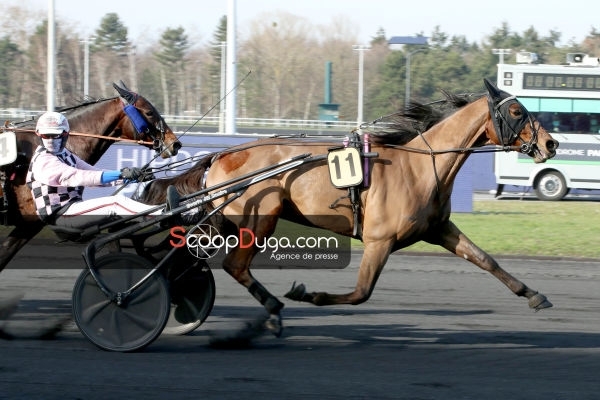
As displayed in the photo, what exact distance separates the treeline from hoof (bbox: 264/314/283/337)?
4374 centimetres

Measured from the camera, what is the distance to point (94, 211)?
6.18m

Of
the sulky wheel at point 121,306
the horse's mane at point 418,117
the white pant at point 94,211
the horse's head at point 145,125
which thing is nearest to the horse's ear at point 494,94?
the horse's mane at point 418,117

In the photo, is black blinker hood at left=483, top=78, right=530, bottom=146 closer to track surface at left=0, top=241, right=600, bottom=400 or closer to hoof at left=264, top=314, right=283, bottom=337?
track surface at left=0, top=241, right=600, bottom=400

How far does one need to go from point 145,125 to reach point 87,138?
627 millimetres

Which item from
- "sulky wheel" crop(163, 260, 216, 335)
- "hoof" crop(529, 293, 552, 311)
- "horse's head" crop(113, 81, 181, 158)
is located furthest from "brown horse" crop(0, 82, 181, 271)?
"hoof" crop(529, 293, 552, 311)

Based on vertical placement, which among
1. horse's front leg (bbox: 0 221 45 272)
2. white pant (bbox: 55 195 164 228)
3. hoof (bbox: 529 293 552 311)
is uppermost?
white pant (bbox: 55 195 164 228)

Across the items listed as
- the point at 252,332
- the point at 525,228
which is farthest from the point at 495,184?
the point at 252,332

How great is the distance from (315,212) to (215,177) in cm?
75

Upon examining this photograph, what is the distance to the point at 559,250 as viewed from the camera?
1244 centimetres

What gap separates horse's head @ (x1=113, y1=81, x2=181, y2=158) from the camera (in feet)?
26.2

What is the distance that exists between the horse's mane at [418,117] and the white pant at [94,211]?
1774 millimetres

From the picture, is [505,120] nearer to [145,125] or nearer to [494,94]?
[494,94]

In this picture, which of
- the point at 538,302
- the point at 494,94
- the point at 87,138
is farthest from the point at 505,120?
the point at 87,138

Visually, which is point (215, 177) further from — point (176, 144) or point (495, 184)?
point (495, 184)
